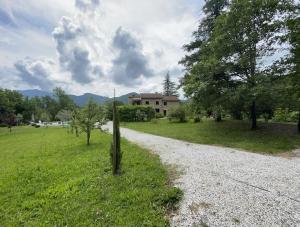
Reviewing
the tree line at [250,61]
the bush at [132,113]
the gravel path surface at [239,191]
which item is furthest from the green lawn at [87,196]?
the bush at [132,113]

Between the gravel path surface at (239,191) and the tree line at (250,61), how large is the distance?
595 centimetres

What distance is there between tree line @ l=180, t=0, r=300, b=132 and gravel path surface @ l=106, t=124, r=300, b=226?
19.5 ft

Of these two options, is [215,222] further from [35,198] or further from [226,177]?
[35,198]

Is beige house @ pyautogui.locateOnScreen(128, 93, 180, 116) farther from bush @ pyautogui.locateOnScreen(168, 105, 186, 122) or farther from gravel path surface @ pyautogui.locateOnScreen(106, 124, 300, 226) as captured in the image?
gravel path surface @ pyautogui.locateOnScreen(106, 124, 300, 226)

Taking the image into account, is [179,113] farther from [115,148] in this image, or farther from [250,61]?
[115,148]

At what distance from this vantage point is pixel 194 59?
23875 mm

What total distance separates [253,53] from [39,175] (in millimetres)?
13942

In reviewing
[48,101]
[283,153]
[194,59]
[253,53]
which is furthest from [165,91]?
[283,153]

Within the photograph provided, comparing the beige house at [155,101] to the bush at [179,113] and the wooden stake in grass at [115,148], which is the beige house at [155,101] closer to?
the bush at [179,113]

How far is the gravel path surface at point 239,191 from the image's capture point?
3826 millimetres

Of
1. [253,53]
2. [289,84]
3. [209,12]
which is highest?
[209,12]

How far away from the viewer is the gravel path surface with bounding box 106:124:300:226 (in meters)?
3.83

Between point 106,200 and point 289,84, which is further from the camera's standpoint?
point 289,84

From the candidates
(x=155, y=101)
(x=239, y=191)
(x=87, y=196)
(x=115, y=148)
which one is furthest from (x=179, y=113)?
(x=87, y=196)
